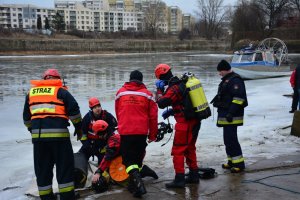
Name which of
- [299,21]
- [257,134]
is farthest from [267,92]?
[299,21]

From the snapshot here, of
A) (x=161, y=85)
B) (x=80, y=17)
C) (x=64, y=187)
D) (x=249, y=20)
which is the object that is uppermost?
(x=80, y=17)

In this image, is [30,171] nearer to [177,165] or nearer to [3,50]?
[177,165]

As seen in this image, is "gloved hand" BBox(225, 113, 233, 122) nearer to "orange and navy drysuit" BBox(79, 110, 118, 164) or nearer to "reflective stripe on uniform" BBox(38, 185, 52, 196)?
"orange and navy drysuit" BBox(79, 110, 118, 164)

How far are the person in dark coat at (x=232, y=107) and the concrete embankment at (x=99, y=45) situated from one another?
216 ft

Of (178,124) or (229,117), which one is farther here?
(229,117)

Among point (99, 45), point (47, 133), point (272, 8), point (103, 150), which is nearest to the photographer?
point (47, 133)

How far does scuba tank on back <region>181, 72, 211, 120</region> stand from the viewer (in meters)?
5.45

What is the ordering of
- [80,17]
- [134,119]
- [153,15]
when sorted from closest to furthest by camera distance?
[134,119], [153,15], [80,17]

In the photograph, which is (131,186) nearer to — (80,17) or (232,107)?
(232,107)

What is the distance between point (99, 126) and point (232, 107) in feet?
6.44

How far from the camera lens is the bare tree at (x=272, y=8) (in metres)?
71.6

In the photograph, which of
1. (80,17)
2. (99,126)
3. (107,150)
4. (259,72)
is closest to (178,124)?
(107,150)

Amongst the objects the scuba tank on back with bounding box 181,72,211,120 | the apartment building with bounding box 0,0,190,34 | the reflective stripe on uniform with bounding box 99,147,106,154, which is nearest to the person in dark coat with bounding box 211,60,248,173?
the scuba tank on back with bounding box 181,72,211,120

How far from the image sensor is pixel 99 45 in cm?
7875
